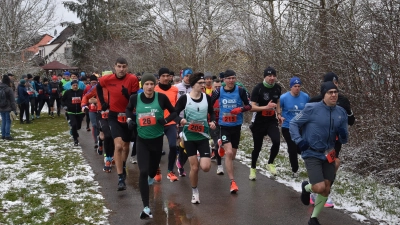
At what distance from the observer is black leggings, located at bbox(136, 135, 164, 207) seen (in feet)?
19.6

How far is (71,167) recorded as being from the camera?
9508 mm

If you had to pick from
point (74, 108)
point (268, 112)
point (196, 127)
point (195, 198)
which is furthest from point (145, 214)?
point (74, 108)

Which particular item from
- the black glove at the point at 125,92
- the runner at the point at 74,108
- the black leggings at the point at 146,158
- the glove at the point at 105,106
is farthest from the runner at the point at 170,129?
the runner at the point at 74,108

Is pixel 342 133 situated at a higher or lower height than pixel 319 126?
lower

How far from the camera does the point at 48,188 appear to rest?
7680mm

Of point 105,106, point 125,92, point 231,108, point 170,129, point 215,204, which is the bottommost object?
point 215,204

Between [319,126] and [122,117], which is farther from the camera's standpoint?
[122,117]

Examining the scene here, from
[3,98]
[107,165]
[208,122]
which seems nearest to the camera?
[208,122]

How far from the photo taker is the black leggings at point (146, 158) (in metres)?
5.96

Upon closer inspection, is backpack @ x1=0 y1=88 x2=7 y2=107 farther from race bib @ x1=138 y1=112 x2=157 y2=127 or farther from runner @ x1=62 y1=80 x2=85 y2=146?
race bib @ x1=138 y1=112 x2=157 y2=127

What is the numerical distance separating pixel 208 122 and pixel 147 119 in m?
1.37

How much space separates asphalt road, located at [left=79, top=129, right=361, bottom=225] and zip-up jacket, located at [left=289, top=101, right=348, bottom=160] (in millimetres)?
1040

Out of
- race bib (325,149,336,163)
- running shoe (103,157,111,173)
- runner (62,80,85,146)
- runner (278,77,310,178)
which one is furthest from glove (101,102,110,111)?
runner (62,80,85,146)

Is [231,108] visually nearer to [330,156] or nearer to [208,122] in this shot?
[208,122]
